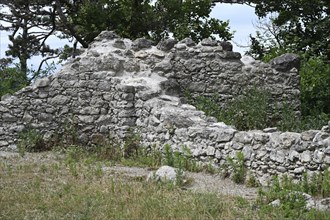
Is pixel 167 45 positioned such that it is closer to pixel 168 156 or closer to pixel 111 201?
pixel 168 156

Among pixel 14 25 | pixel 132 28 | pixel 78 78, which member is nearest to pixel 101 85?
pixel 78 78

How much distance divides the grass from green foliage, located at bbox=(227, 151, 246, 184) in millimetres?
1073

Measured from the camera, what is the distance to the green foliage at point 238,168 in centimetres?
796

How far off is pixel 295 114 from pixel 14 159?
5.52 metres

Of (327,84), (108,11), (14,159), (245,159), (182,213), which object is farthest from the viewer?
(108,11)

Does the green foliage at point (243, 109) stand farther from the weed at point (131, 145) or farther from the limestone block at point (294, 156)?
the limestone block at point (294, 156)

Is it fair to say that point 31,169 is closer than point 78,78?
Yes

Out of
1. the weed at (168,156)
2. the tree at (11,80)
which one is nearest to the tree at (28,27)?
the tree at (11,80)

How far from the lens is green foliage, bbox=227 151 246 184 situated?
7957mm

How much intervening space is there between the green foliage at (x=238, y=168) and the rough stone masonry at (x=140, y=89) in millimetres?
1027

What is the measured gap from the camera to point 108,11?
1877 cm

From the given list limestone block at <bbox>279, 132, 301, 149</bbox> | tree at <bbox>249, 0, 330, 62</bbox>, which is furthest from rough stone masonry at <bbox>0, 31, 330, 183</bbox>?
tree at <bbox>249, 0, 330, 62</bbox>

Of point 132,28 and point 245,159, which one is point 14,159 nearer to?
point 245,159

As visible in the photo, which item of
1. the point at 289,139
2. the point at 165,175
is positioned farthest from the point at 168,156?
the point at 289,139
